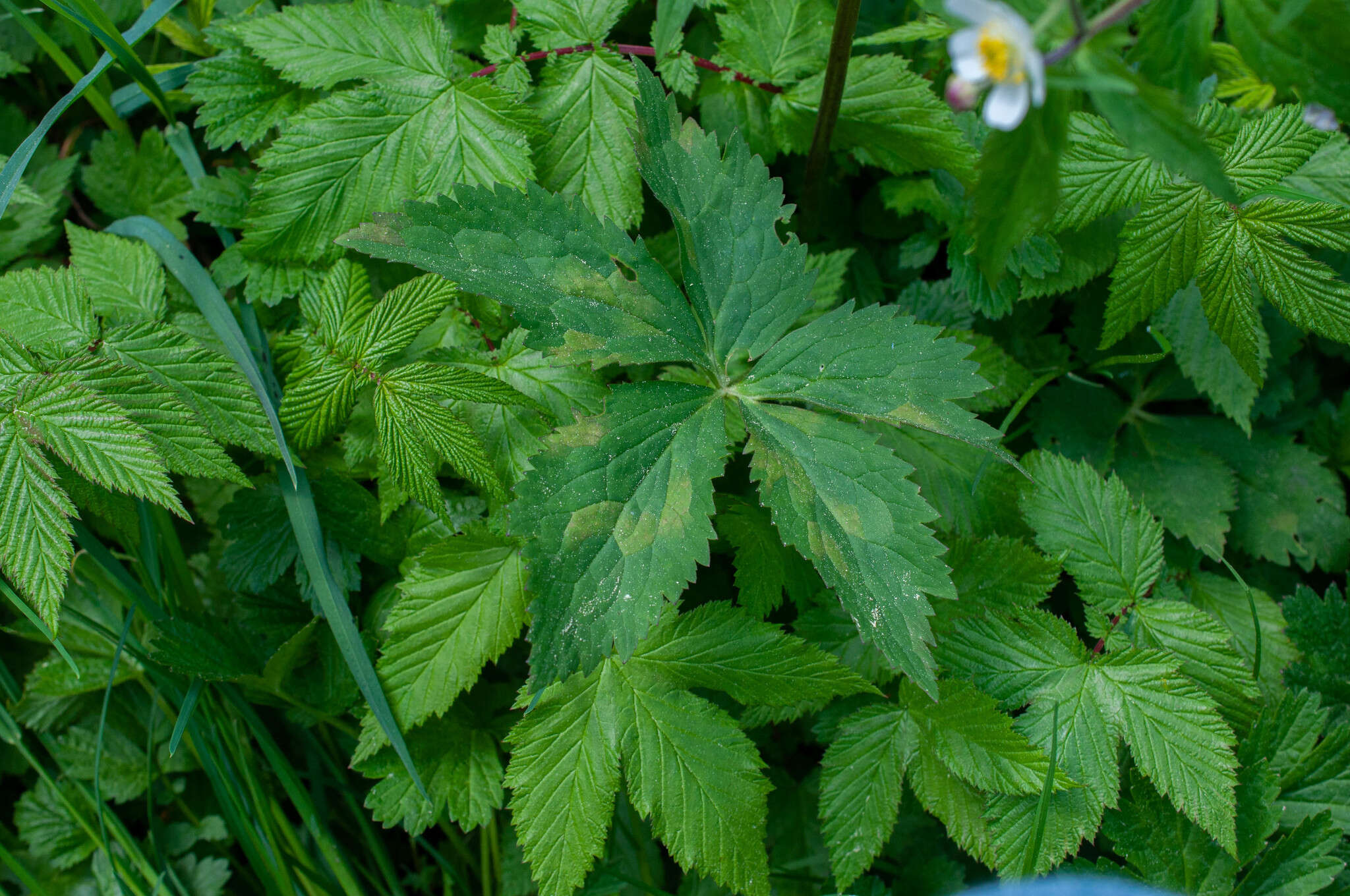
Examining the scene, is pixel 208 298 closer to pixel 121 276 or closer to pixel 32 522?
pixel 121 276

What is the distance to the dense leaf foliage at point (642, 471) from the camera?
4.90 ft

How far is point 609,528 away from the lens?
1.38m

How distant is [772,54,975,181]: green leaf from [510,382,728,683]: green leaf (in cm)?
92

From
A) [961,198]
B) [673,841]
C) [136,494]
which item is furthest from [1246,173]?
[136,494]

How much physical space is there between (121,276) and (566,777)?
147 cm

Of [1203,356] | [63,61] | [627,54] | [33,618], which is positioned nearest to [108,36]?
[63,61]

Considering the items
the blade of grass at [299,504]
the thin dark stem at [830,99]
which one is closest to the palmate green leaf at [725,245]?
the thin dark stem at [830,99]

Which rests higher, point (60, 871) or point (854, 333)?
point (854, 333)

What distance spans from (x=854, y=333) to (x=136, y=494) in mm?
1310

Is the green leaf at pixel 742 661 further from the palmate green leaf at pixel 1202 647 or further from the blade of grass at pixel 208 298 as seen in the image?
the blade of grass at pixel 208 298

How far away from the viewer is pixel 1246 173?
1688mm

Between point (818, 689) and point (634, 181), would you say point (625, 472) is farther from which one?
point (634, 181)

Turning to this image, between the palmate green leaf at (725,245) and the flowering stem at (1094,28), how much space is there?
65cm

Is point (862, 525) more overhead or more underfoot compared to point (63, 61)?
more underfoot
